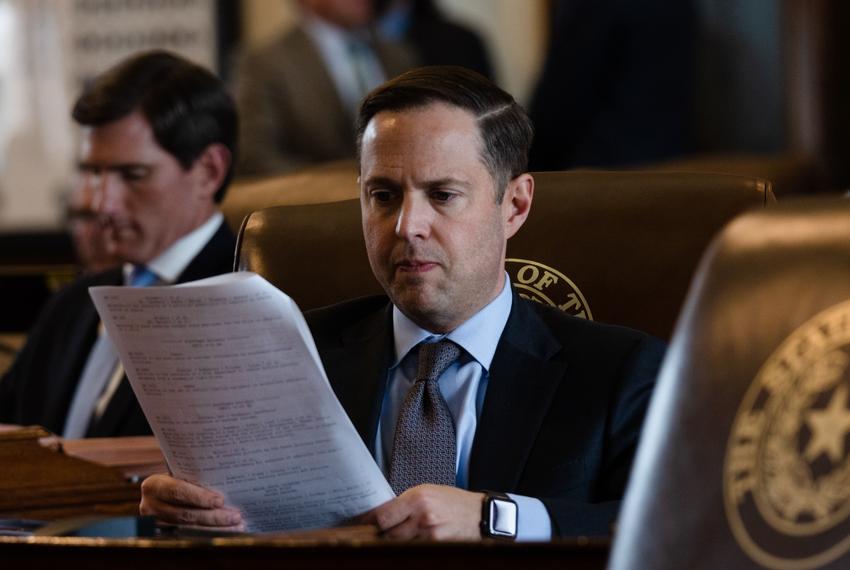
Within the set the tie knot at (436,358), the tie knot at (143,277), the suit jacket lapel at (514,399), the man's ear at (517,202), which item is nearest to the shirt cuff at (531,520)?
the suit jacket lapel at (514,399)

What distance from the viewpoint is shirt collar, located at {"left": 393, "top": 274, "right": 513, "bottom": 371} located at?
176 cm

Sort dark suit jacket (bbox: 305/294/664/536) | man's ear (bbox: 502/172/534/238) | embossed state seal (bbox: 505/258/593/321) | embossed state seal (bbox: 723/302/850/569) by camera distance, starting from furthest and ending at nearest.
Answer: embossed state seal (bbox: 505/258/593/321)
man's ear (bbox: 502/172/534/238)
dark suit jacket (bbox: 305/294/664/536)
embossed state seal (bbox: 723/302/850/569)

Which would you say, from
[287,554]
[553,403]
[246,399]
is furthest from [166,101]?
[287,554]

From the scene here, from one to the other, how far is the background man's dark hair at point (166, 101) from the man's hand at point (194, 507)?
4.25 ft

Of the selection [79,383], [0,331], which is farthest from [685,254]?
[0,331]

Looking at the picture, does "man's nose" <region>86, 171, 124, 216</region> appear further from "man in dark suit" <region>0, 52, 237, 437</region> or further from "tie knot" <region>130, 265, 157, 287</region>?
"tie knot" <region>130, 265, 157, 287</region>

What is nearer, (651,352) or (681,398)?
(681,398)

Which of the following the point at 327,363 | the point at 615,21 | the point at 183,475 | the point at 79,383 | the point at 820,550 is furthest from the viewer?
the point at 615,21

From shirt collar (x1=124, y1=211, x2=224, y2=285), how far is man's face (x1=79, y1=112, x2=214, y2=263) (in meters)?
0.02

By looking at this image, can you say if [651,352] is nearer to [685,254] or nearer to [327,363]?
[685,254]

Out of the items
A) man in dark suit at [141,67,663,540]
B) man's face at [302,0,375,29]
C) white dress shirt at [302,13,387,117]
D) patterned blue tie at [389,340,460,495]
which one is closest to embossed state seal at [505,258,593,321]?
man in dark suit at [141,67,663,540]

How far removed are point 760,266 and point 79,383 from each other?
1994 millimetres

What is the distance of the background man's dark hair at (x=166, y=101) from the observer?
2.74m

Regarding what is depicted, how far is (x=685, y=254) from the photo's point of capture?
1886 millimetres
